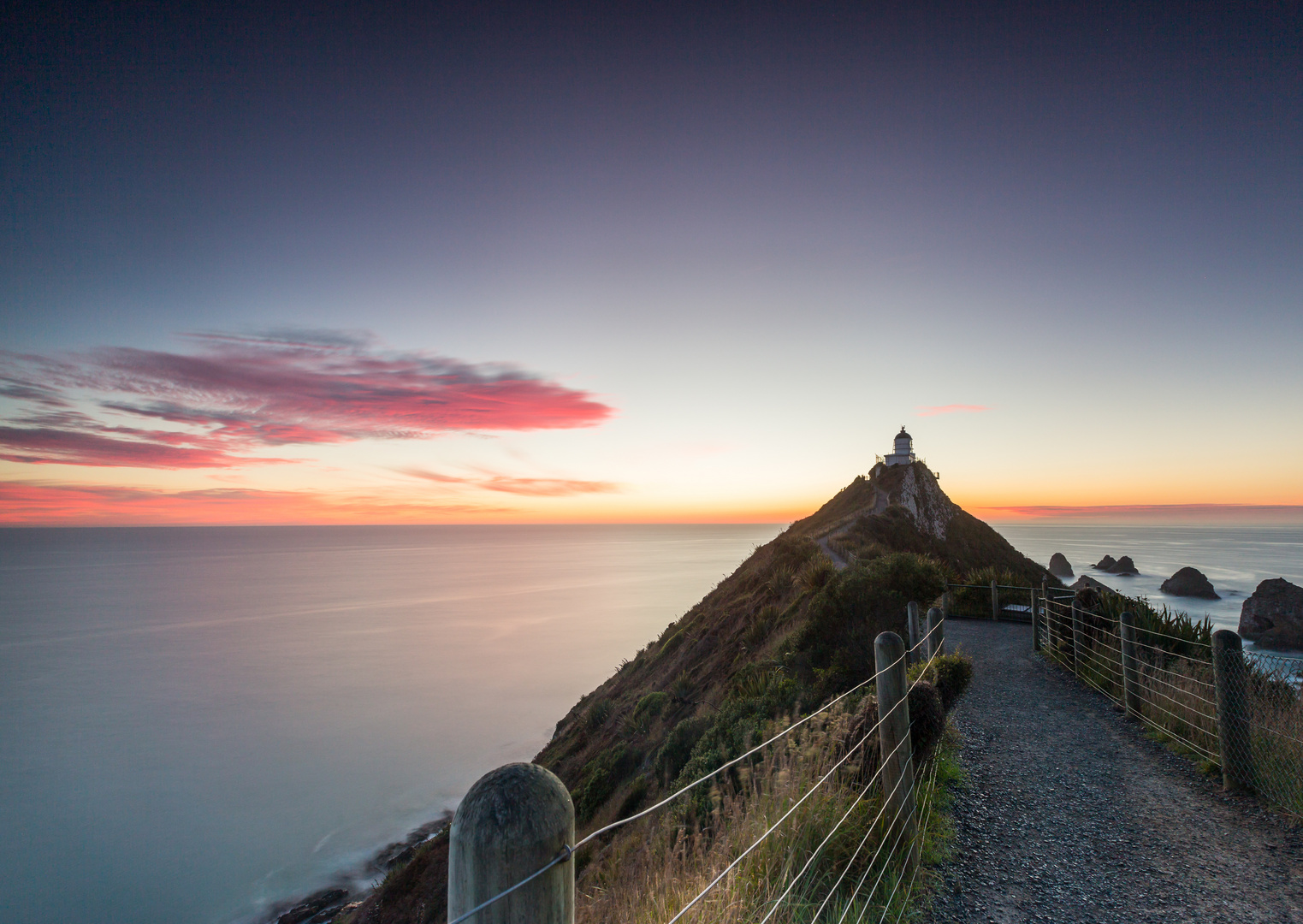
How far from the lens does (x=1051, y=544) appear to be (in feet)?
359

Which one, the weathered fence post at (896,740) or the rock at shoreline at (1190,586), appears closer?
the weathered fence post at (896,740)

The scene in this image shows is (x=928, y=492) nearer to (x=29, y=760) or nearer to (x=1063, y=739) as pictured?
(x=1063, y=739)

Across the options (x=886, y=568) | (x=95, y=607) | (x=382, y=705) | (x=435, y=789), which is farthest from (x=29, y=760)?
(x=95, y=607)

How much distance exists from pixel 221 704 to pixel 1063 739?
4922 cm

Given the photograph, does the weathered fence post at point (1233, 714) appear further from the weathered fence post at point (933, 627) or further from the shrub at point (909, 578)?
the shrub at point (909, 578)

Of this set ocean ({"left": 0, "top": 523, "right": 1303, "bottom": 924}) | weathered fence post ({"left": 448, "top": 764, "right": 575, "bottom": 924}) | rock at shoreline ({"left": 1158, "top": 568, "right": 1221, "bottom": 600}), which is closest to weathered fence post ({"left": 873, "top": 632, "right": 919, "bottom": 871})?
weathered fence post ({"left": 448, "top": 764, "right": 575, "bottom": 924})

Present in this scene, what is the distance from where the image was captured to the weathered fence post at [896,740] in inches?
142

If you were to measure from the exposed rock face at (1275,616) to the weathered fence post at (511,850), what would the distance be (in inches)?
1517

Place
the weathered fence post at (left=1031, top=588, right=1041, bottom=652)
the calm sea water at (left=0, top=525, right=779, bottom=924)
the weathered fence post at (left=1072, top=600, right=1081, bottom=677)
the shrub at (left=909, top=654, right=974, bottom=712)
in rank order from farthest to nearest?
the calm sea water at (left=0, top=525, right=779, bottom=924) < the weathered fence post at (left=1031, top=588, right=1041, bottom=652) < the weathered fence post at (left=1072, top=600, right=1081, bottom=677) < the shrub at (left=909, top=654, right=974, bottom=712)

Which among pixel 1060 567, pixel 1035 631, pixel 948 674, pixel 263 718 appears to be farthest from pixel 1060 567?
pixel 263 718

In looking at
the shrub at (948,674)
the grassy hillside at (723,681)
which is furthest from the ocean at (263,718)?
the shrub at (948,674)

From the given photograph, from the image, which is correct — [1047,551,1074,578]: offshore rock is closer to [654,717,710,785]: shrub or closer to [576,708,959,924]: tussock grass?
[654,717,710,785]: shrub

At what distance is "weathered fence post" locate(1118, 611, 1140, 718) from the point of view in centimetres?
798

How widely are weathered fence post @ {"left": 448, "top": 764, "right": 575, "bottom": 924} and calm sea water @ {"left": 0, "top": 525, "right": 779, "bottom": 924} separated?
77.7 feet
